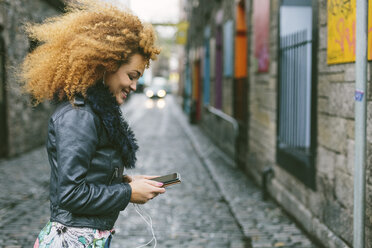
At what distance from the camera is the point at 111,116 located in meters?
1.86

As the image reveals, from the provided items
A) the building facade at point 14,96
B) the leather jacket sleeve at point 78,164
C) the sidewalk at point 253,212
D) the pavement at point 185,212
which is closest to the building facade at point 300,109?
the sidewalk at point 253,212

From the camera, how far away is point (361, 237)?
312cm

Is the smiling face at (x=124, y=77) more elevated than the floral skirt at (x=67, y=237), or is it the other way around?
the smiling face at (x=124, y=77)

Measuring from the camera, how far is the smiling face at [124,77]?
1.91 m

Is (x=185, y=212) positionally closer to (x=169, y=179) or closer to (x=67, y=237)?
(x=169, y=179)

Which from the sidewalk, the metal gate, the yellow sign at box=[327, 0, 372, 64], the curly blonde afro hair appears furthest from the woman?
the metal gate

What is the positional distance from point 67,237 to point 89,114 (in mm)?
490

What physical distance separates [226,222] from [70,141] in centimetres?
397

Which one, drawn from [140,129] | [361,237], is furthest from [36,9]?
[361,237]

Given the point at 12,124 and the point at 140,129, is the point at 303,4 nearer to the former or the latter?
the point at 12,124

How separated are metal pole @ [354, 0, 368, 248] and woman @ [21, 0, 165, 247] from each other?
1534 mm

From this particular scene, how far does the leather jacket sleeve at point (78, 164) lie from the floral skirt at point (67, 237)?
107mm

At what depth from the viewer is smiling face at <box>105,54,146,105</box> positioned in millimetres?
1914

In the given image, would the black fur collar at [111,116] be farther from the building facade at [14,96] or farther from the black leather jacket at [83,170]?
the building facade at [14,96]
